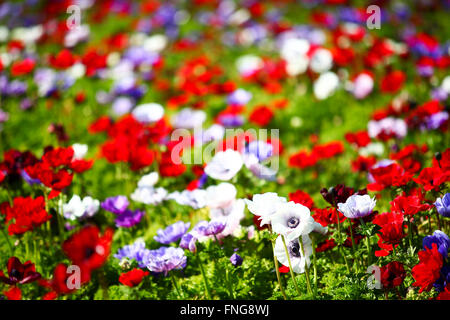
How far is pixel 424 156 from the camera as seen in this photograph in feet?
9.00

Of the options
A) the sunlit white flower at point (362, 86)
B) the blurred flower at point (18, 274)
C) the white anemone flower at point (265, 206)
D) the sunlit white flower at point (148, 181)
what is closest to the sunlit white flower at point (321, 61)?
the sunlit white flower at point (362, 86)

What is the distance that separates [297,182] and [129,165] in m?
1.13

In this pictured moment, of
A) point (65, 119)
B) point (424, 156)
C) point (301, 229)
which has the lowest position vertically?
point (301, 229)

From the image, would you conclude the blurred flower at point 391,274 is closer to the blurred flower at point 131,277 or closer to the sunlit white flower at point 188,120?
the blurred flower at point 131,277

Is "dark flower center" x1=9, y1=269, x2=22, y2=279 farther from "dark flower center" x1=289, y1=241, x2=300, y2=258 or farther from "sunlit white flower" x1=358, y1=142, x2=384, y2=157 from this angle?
"sunlit white flower" x1=358, y1=142, x2=384, y2=157

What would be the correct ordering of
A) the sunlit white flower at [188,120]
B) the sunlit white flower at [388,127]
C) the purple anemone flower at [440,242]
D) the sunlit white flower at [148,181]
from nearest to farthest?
the purple anemone flower at [440,242] < the sunlit white flower at [148,181] < the sunlit white flower at [388,127] < the sunlit white flower at [188,120]

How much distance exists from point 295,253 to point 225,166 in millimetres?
682

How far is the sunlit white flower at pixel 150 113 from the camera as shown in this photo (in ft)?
10.1

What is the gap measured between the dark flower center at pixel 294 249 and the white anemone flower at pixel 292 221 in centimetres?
18

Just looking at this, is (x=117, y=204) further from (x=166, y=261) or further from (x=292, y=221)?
(x=292, y=221)

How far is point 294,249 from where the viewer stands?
1736 mm

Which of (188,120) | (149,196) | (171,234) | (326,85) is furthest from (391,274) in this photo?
(326,85)
